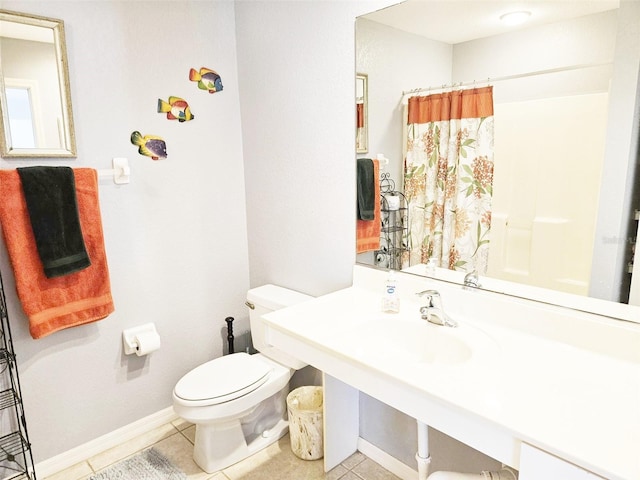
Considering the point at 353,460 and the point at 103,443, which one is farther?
the point at 103,443

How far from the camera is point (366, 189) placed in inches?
71.1

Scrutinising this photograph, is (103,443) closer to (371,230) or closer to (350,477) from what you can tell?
(350,477)

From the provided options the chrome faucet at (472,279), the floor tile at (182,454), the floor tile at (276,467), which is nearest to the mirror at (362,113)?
the chrome faucet at (472,279)

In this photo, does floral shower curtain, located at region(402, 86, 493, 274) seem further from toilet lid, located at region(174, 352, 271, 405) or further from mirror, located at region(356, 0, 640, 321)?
toilet lid, located at region(174, 352, 271, 405)

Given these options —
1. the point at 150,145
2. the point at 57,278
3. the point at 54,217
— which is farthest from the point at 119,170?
the point at 57,278

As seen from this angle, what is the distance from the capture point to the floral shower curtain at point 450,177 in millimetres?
1478

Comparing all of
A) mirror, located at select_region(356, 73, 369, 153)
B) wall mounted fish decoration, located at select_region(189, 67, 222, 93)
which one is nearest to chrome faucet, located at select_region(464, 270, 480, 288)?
mirror, located at select_region(356, 73, 369, 153)

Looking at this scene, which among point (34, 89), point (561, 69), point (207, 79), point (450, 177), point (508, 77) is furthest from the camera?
point (207, 79)

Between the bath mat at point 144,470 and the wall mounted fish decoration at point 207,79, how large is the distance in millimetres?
1845

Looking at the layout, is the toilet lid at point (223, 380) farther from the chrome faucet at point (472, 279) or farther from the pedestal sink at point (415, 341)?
the chrome faucet at point (472, 279)

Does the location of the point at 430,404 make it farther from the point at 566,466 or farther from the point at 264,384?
the point at 264,384

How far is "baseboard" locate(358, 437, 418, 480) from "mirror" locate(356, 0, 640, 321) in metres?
0.91

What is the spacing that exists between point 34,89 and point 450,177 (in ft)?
5.51

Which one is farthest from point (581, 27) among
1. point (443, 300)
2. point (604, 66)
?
point (443, 300)
